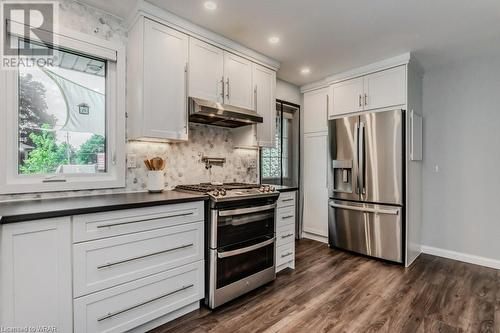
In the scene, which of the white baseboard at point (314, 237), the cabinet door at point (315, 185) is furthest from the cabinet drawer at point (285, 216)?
the white baseboard at point (314, 237)

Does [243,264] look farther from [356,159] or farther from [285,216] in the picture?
[356,159]

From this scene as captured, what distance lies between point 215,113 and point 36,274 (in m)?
1.77

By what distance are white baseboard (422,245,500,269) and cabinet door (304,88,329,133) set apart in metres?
2.30

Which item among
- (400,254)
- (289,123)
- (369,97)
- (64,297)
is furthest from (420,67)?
(64,297)

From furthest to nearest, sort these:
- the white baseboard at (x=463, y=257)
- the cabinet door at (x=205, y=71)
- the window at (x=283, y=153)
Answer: the window at (x=283, y=153) → the white baseboard at (x=463, y=257) → the cabinet door at (x=205, y=71)

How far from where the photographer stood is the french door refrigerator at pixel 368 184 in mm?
3180

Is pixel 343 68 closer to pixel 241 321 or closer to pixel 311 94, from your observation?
pixel 311 94

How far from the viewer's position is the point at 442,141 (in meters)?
3.55

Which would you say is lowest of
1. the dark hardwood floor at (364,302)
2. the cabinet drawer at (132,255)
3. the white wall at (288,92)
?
the dark hardwood floor at (364,302)

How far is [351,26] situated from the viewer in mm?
2529

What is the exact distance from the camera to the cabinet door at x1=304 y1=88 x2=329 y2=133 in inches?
162

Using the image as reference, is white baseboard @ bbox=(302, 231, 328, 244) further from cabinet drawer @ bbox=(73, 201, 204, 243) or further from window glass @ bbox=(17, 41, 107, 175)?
window glass @ bbox=(17, 41, 107, 175)

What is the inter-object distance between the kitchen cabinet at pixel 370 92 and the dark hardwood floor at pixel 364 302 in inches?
82.6

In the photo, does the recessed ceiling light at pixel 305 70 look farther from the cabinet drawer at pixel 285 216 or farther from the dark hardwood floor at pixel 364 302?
the dark hardwood floor at pixel 364 302
